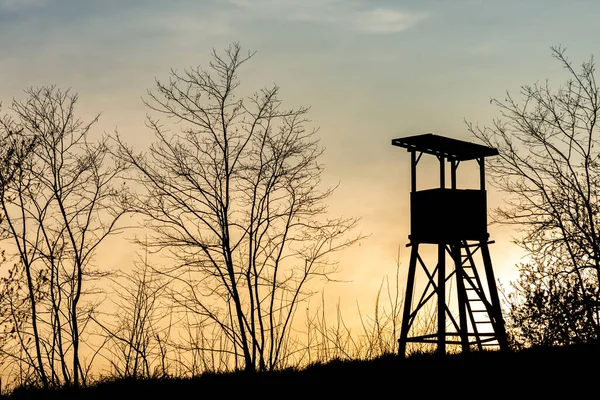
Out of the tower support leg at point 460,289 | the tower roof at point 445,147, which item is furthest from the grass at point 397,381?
the tower roof at point 445,147

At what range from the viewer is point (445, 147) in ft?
58.6

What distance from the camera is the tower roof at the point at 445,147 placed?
17656 mm

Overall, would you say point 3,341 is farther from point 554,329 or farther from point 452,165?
point 554,329

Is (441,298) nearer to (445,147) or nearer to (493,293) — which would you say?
(493,293)

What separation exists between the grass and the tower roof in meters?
5.81

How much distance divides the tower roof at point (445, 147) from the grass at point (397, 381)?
5806mm

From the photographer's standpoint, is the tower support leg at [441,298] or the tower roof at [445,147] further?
the tower roof at [445,147]

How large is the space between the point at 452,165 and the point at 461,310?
3.38 m

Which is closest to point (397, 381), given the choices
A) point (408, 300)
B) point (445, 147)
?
point (408, 300)

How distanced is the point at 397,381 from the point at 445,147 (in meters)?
7.79

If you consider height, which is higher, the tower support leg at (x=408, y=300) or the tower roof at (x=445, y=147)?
the tower roof at (x=445, y=147)

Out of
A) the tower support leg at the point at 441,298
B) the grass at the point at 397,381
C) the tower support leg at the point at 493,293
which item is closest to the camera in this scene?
the grass at the point at 397,381

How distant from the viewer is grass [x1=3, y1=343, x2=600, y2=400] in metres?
10.9

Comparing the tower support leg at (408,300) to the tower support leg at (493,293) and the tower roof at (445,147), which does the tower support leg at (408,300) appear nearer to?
the tower support leg at (493,293)
